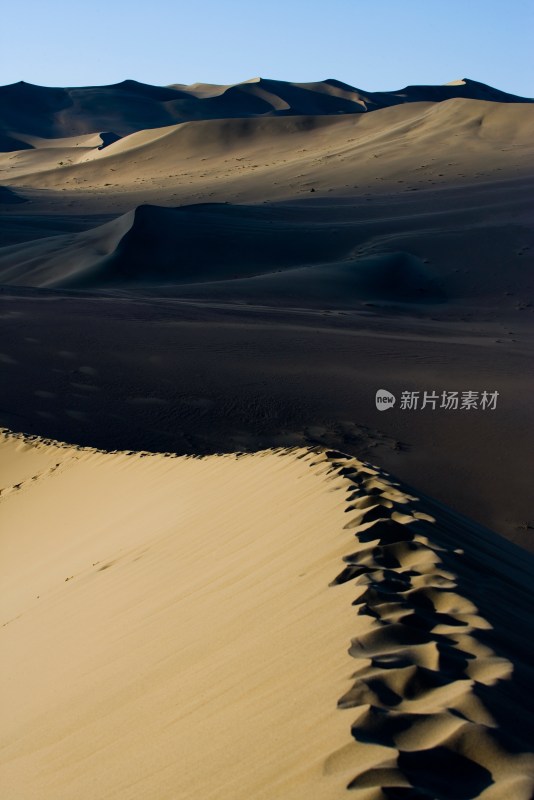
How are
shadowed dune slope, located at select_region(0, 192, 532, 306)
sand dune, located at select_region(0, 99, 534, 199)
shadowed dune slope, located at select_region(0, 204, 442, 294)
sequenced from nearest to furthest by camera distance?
shadowed dune slope, located at select_region(0, 192, 532, 306), shadowed dune slope, located at select_region(0, 204, 442, 294), sand dune, located at select_region(0, 99, 534, 199)

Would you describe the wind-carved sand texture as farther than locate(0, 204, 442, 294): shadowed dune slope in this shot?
No

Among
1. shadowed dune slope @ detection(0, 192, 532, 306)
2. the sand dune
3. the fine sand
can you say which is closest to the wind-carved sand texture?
the fine sand

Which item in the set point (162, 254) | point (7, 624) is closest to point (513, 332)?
point (162, 254)

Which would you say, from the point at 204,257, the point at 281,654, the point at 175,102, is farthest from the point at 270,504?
the point at 175,102

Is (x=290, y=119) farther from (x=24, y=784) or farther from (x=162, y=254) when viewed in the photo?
(x=24, y=784)

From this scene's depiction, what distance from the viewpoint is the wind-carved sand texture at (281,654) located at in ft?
8.12

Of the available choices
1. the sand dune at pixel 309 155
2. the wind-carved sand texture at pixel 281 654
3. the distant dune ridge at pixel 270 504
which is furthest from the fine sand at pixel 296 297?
the wind-carved sand texture at pixel 281 654

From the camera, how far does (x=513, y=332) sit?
59.5 ft

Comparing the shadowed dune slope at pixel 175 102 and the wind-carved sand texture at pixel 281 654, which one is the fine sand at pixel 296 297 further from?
the shadowed dune slope at pixel 175 102

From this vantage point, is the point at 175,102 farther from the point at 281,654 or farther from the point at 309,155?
the point at 281,654

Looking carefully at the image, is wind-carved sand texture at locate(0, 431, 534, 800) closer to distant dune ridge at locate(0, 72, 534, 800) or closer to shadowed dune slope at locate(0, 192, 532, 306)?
distant dune ridge at locate(0, 72, 534, 800)

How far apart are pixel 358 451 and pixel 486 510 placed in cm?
178

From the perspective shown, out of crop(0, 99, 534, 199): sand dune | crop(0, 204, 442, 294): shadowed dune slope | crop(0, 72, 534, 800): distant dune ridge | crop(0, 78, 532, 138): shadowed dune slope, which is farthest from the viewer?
crop(0, 78, 532, 138): shadowed dune slope

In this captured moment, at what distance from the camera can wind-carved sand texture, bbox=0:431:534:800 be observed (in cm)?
247
